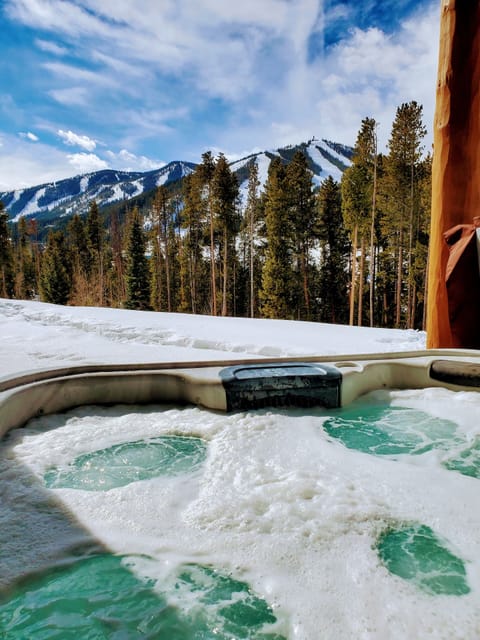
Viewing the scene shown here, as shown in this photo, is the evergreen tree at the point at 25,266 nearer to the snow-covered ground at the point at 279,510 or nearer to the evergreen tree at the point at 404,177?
the evergreen tree at the point at 404,177

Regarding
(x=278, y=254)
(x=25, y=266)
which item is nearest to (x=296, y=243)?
(x=278, y=254)

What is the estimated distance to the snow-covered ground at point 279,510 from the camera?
1106 millimetres

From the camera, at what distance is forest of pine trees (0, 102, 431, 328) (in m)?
12.7

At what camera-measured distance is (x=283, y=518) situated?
1.48 metres

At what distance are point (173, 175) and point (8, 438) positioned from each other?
18591cm

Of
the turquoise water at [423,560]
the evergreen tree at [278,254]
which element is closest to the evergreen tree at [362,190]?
the evergreen tree at [278,254]

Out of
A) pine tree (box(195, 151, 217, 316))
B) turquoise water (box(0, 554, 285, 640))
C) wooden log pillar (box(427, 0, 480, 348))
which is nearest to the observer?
turquoise water (box(0, 554, 285, 640))

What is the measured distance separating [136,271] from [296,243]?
28.4 ft

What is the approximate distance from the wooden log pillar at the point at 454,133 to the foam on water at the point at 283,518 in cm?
199

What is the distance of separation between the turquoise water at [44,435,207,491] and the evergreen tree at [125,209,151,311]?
60.0 ft

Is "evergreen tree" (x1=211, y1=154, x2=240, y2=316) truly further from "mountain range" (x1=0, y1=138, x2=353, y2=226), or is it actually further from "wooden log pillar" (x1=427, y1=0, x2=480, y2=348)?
"mountain range" (x1=0, y1=138, x2=353, y2=226)

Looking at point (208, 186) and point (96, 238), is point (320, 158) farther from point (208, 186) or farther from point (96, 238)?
point (208, 186)

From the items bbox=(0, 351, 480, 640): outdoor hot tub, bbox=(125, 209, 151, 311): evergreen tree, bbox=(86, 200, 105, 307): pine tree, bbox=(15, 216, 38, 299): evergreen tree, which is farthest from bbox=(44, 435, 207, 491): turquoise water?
bbox=(15, 216, 38, 299): evergreen tree

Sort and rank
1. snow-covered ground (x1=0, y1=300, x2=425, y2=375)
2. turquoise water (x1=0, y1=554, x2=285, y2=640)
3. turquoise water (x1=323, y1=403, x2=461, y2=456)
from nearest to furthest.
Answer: turquoise water (x1=0, y1=554, x2=285, y2=640) < turquoise water (x1=323, y1=403, x2=461, y2=456) < snow-covered ground (x1=0, y1=300, x2=425, y2=375)
